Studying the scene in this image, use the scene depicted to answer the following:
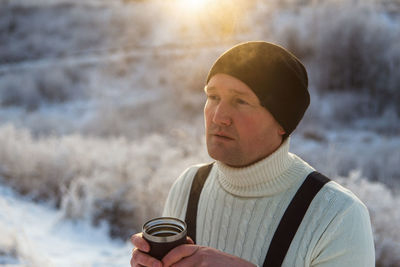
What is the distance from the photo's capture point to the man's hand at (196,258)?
998 mm

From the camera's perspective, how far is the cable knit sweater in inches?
46.3

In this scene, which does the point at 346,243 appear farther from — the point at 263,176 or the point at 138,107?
the point at 138,107

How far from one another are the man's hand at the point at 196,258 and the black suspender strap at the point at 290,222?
0.16m

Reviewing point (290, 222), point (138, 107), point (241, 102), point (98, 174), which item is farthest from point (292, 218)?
point (138, 107)

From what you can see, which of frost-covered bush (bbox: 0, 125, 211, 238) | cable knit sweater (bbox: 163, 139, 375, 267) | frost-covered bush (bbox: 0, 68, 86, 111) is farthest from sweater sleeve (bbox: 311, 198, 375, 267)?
frost-covered bush (bbox: 0, 68, 86, 111)

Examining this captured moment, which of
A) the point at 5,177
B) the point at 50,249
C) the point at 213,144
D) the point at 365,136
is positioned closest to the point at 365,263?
the point at 213,144

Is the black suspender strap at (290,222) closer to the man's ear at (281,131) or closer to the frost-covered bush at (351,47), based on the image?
the man's ear at (281,131)

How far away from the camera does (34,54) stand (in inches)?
675

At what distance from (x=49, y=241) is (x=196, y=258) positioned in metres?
3.97

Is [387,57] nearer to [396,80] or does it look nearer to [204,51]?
[396,80]

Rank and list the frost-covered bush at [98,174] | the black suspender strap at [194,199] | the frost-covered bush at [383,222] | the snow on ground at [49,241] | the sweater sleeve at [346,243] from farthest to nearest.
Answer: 1. the frost-covered bush at [98,174]
2. the frost-covered bush at [383,222]
3. the snow on ground at [49,241]
4. the black suspender strap at [194,199]
5. the sweater sleeve at [346,243]

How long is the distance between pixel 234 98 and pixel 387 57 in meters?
10.9

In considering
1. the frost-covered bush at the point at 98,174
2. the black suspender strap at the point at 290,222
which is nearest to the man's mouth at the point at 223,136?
the black suspender strap at the point at 290,222

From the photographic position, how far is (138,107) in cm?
1101
